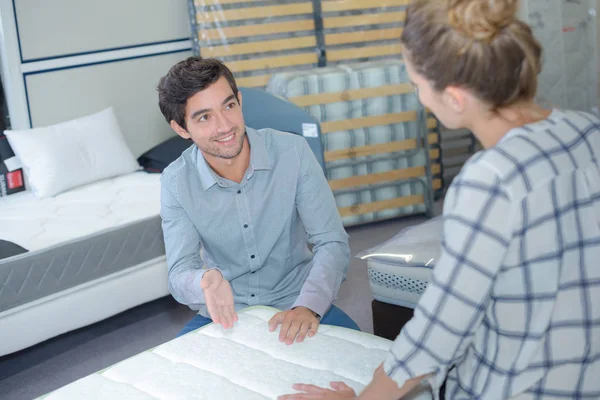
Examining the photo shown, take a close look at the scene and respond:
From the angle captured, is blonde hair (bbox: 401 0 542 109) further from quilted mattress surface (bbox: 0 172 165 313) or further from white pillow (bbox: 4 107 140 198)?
white pillow (bbox: 4 107 140 198)

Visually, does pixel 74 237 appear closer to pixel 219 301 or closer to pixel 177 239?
pixel 177 239

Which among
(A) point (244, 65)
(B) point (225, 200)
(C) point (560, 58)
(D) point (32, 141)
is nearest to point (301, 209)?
(B) point (225, 200)

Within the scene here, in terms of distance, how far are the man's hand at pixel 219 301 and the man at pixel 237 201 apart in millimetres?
270

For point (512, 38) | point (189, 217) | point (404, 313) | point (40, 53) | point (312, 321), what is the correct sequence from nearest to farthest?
point (512, 38), point (312, 321), point (189, 217), point (404, 313), point (40, 53)

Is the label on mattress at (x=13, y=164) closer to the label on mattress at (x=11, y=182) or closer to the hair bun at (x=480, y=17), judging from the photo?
the label on mattress at (x=11, y=182)

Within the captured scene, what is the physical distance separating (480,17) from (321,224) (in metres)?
1.05

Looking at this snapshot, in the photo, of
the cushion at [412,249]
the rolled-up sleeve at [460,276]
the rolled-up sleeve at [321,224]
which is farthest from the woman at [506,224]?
the cushion at [412,249]

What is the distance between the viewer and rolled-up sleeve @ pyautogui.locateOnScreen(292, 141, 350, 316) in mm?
1849

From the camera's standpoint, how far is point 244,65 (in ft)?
13.8

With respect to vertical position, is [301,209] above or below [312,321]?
above

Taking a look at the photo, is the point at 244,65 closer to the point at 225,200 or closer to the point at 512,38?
the point at 225,200

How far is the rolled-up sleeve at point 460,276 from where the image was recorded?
37.5 inches

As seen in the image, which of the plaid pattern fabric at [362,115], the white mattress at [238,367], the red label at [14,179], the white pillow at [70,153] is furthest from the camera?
the plaid pattern fabric at [362,115]

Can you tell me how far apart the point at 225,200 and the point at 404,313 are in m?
0.67
